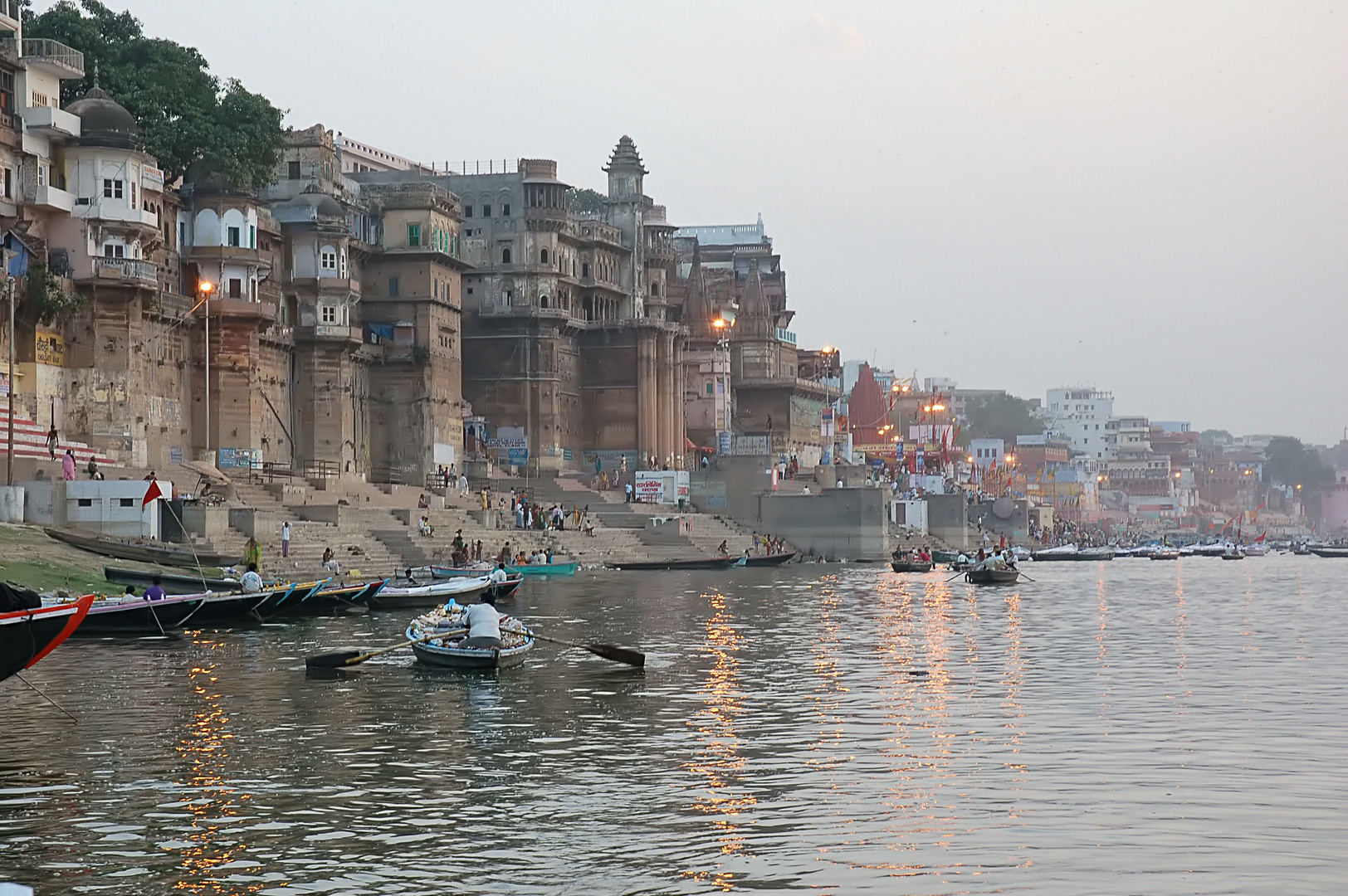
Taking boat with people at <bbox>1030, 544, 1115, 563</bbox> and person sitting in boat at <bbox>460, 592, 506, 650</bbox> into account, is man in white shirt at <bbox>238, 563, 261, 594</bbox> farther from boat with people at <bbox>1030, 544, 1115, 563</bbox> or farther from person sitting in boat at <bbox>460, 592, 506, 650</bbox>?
boat with people at <bbox>1030, 544, 1115, 563</bbox>

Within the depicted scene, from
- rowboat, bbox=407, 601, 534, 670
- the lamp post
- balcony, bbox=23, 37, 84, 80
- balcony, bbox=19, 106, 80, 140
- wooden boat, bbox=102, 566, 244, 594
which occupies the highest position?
balcony, bbox=23, 37, 84, 80

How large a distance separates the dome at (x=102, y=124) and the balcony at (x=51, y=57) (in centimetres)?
104

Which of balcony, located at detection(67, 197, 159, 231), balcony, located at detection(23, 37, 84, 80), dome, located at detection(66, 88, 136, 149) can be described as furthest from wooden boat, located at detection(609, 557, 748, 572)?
balcony, located at detection(23, 37, 84, 80)

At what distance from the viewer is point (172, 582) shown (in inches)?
1619

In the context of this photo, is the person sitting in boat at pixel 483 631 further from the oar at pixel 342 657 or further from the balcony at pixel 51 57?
the balcony at pixel 51 57

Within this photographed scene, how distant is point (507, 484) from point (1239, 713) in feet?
203

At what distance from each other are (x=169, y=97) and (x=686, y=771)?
2119 inches

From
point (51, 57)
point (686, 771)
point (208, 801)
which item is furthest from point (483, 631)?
point (51, 57)

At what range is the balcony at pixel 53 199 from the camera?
57.2 metres

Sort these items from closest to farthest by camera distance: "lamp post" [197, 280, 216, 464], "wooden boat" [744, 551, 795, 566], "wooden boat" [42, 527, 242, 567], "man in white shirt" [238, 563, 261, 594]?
"man in white shirt" [238, 563, 261, 594] → "wooden boat" [42, 527, 242, 567] → "lamp post" [197, 280, 216, 464] → "wooden boat" [744, 551, 795, 566]

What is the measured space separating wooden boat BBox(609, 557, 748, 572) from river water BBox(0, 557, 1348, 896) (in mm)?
35357

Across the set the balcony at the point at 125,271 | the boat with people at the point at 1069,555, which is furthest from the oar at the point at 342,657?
the boat with people at the point at 1069,555

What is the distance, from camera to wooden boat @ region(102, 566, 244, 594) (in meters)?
40.6

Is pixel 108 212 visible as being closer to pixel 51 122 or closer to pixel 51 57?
pixel 51 122
